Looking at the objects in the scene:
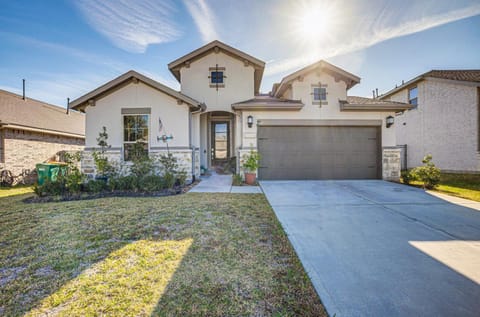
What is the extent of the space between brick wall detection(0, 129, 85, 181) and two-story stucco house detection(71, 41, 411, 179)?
14.6 feet

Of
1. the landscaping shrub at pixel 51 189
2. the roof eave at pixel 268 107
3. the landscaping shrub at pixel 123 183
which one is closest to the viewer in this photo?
the landscaping shrub at pixel 51 189

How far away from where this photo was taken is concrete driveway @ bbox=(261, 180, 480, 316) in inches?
76.9

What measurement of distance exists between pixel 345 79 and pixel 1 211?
12.4m

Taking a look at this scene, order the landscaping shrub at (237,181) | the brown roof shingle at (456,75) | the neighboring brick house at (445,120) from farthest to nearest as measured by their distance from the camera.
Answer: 1. the brown roof shingle at (456,75)
2. the neighboring brick house at (445,120)
3. the landscaping shrub at (237,181)

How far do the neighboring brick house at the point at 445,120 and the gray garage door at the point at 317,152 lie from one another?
633 cm

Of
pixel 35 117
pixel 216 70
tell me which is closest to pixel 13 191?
pixel 35 117

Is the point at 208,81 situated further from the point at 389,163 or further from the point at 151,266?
the point at 151,266

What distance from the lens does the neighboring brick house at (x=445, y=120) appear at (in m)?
10.9

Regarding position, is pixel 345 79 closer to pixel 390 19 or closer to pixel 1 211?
pixel 390 19

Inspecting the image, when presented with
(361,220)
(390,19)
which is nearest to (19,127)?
(361,220)

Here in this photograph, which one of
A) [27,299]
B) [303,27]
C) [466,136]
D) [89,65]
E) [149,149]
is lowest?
[27,299]

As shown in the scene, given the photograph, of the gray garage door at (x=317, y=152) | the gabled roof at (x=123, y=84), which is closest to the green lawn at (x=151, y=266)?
the gray garage door at (x=317, y=152)

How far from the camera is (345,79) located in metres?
9.27

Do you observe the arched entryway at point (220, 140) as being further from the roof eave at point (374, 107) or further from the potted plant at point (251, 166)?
the roof eave at point (374, 107)
